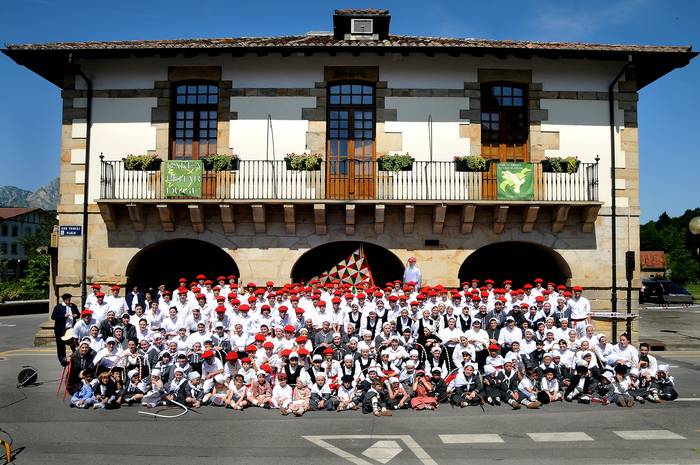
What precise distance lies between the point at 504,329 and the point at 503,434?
462 cm

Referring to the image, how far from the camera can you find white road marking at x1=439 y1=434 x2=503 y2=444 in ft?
31.9


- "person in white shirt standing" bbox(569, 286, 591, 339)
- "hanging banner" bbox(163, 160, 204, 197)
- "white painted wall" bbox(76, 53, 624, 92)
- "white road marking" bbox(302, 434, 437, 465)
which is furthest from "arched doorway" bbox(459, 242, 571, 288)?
"white road marking" bbox(302, 434, 437, 465)

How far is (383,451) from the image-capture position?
9180 mm

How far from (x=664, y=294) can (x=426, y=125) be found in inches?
1215

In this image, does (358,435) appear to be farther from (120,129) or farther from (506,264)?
(120,129)

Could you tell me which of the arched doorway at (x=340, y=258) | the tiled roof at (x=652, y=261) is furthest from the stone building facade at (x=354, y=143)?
the tiled roof at (x=652, y=261)

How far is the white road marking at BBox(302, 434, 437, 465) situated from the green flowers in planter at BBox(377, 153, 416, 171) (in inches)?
396

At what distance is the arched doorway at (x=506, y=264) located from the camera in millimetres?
21047

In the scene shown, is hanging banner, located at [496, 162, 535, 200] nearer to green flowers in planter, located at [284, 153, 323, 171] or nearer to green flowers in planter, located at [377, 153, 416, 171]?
green flowers in planter, located at [377, 153, 416, 171]

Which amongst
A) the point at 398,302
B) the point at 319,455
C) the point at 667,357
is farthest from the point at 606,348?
the point at 319,455

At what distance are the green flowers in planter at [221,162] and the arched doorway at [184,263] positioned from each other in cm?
290

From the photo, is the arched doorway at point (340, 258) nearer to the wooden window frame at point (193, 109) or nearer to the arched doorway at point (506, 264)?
the arched doorway at point (506, 264)

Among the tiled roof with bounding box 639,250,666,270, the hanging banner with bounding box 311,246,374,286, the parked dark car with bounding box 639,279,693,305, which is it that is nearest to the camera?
the hanging banner with bounding box 311,246,374,286

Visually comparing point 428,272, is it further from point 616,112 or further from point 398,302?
point 616,112
